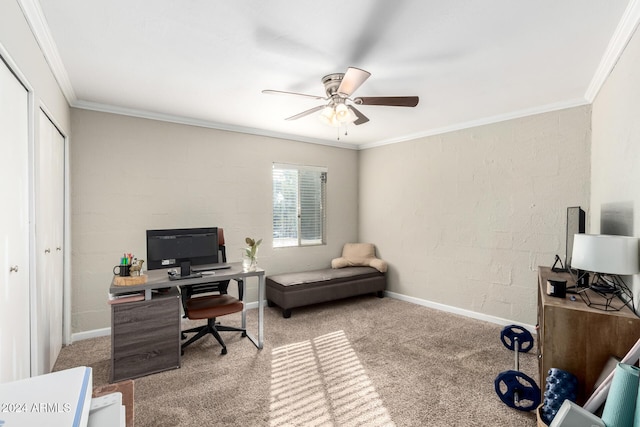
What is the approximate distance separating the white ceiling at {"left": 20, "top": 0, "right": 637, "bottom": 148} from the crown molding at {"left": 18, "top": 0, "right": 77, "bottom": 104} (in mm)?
12

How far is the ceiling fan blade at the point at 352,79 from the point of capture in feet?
6.90

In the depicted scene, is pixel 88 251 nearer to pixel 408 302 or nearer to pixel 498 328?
pixel 408 302

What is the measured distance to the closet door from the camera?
1608 mm

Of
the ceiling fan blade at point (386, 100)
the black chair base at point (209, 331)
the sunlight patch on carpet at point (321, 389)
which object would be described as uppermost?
the ceiling fan blade at point (386, 100)

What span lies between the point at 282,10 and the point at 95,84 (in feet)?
6.83

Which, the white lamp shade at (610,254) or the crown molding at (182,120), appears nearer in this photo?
the white lamp shade at (610,254)

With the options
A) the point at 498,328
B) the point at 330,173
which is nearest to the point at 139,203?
the point at 330,173

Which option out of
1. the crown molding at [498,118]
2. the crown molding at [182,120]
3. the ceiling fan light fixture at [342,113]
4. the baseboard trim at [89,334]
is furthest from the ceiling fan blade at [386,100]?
the baseboard trim at [89,334]

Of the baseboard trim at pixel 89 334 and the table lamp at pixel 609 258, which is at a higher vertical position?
the table lamp at pixel 609 258

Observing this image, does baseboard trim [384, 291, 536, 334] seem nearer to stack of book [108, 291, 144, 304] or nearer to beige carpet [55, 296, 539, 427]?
beige carpet [55, 296, 539, 427]

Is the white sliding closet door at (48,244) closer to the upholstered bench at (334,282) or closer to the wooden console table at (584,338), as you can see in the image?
the upholstered bench at (334,282)

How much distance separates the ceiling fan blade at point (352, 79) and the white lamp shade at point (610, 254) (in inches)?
65.4

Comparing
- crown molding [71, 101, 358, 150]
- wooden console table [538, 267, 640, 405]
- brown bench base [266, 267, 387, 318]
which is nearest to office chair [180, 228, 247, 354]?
brown bench base [266, 267, 387, 318]

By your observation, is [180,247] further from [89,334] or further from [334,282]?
[334,282]
